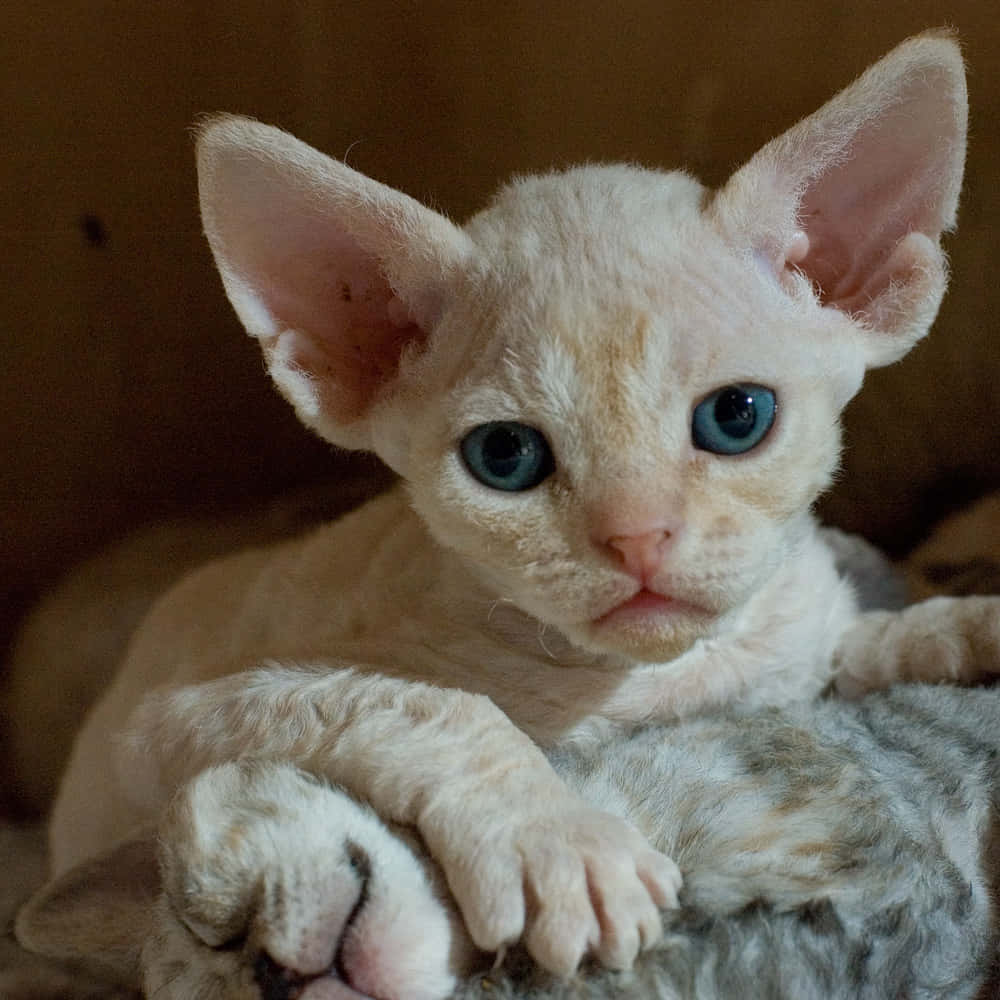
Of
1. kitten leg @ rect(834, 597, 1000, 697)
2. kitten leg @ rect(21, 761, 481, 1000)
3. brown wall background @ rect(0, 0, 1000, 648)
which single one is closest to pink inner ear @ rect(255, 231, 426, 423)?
kitten leg @ rect(21, 761, 481, 1000)

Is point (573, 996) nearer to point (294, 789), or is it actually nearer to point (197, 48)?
point (294, 789)

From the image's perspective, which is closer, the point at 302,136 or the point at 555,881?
the point at 555,881

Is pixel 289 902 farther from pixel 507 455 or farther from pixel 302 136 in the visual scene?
pixel 302 136

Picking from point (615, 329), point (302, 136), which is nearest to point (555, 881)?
point (615, 329)

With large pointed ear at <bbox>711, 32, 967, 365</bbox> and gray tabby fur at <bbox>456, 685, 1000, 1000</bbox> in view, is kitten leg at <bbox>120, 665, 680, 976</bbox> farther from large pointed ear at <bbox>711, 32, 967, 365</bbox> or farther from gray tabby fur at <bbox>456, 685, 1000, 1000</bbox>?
large pointed ear at <bbox>711, 32, 967, 365</bbox>

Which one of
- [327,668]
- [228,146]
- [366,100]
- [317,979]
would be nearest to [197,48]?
[366,100]

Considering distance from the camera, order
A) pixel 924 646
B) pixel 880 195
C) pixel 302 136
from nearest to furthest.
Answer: pixel 880 195
pixel 924 646
pixel 302 136

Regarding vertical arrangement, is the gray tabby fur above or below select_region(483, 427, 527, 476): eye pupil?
below
